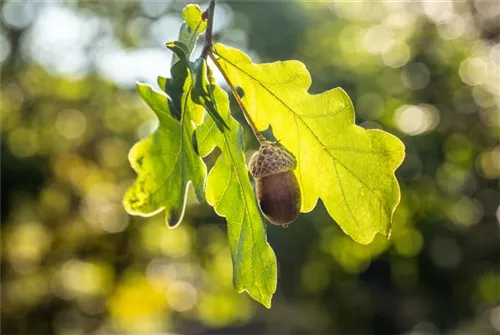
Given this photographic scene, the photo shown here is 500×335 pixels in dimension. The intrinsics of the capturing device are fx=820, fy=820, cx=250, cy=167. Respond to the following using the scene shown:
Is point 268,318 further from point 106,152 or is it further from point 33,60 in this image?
point 33,60

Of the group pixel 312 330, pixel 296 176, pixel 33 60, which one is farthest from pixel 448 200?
pixel 296 176

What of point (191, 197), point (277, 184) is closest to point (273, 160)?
point (277, 184)

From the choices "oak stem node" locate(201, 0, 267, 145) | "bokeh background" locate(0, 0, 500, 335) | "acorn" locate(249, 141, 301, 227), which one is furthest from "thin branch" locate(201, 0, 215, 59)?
"bokeh background" locate(0, 0, 500, 335)

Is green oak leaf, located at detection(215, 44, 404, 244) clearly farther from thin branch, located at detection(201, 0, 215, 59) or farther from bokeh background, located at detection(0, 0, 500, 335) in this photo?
bokeh background, located at detection(0, 0, 500, 335)

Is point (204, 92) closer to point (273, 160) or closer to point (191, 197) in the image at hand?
point (273, 160)

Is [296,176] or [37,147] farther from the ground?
[296,176]

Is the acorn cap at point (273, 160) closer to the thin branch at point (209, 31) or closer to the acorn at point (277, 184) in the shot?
the acorn at point (277, 184)
